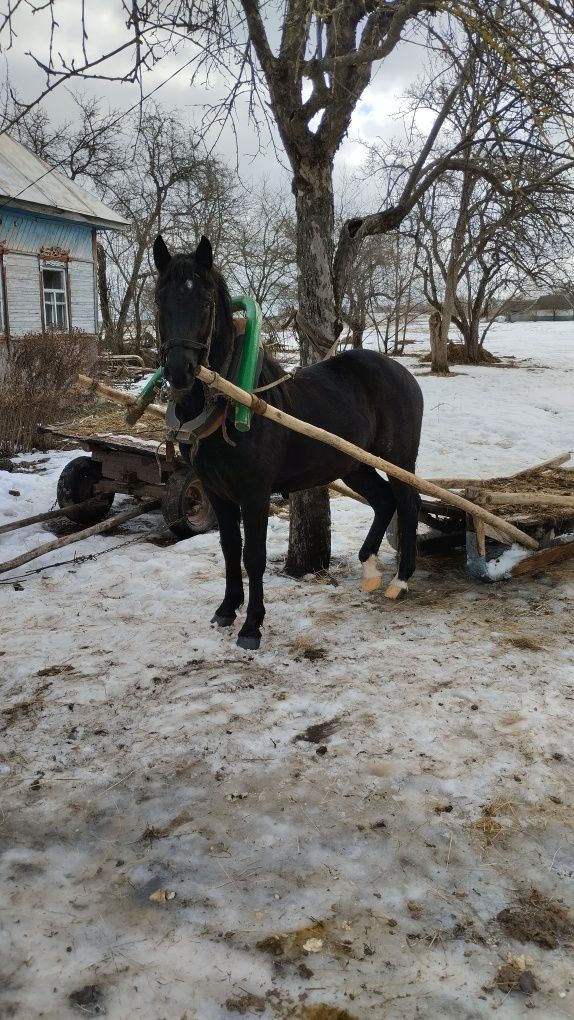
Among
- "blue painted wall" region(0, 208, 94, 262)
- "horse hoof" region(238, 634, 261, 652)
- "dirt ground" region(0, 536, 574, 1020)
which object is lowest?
"dirt ground" region(0, 536, 574, 1020)

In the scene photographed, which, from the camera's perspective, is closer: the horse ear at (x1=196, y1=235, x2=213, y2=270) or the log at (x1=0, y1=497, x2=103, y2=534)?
the horse ear at (x1=196, y1=235, x2=213, y2=270)

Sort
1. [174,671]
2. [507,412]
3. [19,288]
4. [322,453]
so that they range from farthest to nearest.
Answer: [19,288] → [507,412] → [322,453] → [174,671]

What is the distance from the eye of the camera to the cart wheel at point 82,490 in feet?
22.5

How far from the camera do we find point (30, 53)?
3490 millimetres

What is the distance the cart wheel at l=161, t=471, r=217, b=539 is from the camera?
6.28m

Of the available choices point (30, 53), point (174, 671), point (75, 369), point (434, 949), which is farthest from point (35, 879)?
point (75, 369)

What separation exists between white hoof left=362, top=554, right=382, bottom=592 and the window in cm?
1271

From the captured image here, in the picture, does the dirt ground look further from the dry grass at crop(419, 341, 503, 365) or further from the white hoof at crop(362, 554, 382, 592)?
the dry grass at crop(419, 341, 503, 365)

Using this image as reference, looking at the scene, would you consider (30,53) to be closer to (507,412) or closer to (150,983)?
(150,983)

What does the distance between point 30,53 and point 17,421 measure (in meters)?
5.97

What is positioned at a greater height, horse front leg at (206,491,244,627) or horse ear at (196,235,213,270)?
horse ear at (196,235,213,270)

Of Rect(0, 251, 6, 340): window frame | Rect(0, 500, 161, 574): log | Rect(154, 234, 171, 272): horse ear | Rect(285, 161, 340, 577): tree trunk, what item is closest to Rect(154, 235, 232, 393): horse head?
Rect(154, 234, 171, 272): horse ear

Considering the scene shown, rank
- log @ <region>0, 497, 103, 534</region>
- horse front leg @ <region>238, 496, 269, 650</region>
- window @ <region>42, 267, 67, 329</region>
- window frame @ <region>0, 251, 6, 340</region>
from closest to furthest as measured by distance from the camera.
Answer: horse front leg @ <region>238, 496, 269, 650</region>, log @ <region>0, 497, 103, 534</region>, window frame @ <region>0, 251, 6, 340</region>, window @ <region>42, 267, 67, 329</region>

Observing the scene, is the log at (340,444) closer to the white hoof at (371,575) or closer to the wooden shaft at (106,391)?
the wooden shaft at (106,391)
